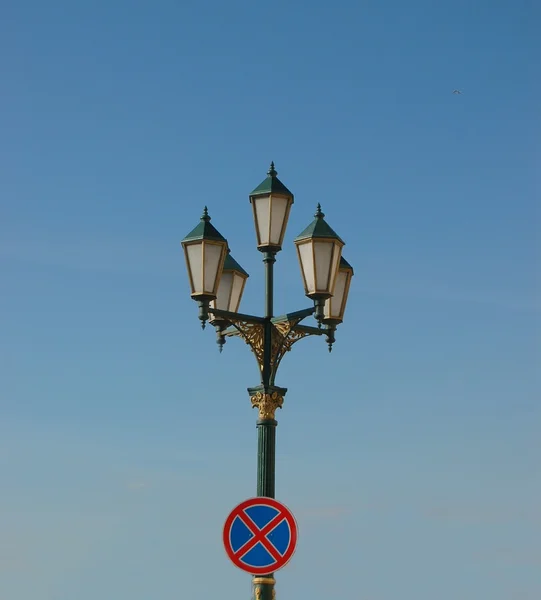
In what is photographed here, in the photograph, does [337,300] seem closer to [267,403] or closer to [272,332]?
[272,332]

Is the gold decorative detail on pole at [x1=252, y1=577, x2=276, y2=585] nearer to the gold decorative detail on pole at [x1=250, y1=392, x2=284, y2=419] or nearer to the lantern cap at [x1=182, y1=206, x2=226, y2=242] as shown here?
the gold decorative detail on pole at [x1=250, y1=392, x2=284, y2=419]

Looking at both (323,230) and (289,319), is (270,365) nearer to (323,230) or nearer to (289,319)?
(289,319)

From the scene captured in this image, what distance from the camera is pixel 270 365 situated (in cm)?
1074

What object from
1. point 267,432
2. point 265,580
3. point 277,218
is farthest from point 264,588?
point 277,218

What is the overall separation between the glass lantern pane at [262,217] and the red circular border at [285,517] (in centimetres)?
284

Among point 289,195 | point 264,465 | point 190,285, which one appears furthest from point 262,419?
point 289,195

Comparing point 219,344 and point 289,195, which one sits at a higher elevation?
point 289,195

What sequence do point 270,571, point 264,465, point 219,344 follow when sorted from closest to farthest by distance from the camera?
point 270,571
point 264,465
point 219,344

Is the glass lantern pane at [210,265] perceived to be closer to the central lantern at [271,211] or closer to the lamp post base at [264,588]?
the central lantern at [271,211]

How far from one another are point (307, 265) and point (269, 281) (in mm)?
532

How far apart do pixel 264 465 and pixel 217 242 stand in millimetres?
2174

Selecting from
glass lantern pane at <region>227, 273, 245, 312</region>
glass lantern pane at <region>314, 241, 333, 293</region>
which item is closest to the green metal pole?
glass lantern pane at <region>314, 241, 333, 293</region>

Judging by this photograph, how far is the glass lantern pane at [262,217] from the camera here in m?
10.9

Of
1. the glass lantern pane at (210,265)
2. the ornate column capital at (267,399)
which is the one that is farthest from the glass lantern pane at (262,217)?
the ornate column capital at (267,399)
